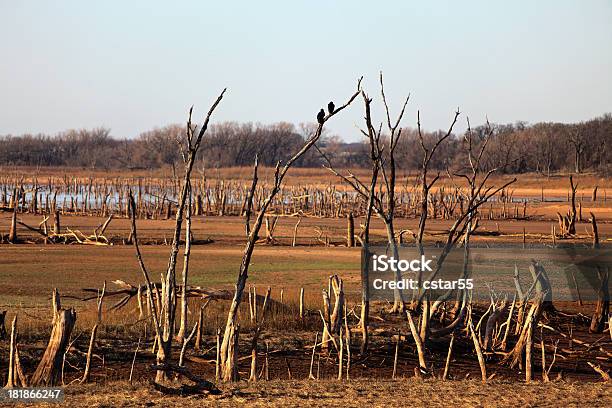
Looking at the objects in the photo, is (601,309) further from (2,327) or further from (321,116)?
(2,327)

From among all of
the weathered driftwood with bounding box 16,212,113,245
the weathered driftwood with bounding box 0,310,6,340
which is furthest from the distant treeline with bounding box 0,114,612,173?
the weathered driftwood with bounding box 0,310,6,340

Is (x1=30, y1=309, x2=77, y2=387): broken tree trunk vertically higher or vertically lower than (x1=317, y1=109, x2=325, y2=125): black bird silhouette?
lower

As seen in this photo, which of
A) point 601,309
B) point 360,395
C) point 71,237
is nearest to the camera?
point 360,395

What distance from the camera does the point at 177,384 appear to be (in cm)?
830

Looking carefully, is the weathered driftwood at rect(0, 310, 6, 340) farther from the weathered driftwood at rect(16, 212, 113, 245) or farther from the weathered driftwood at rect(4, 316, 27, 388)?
the weathered driftwood at rect(16, 212, 113, 245)

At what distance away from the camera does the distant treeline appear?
267 ft

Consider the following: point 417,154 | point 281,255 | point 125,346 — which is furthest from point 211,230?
point 417,154

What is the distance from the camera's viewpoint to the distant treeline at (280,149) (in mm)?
81375

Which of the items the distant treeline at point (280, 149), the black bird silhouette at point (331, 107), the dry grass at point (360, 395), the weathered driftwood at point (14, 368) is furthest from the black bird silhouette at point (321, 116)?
the distant treeline at point (280, 149)

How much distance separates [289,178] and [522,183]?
20.6m

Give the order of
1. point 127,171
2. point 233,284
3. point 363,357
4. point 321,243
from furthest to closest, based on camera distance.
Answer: point 127,171 < point 321,243 < point 233,284 < point 363,357

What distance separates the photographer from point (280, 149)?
100125mm

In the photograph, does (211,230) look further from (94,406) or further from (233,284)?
(94,406)

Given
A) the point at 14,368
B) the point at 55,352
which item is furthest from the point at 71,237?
the point at 55,352
